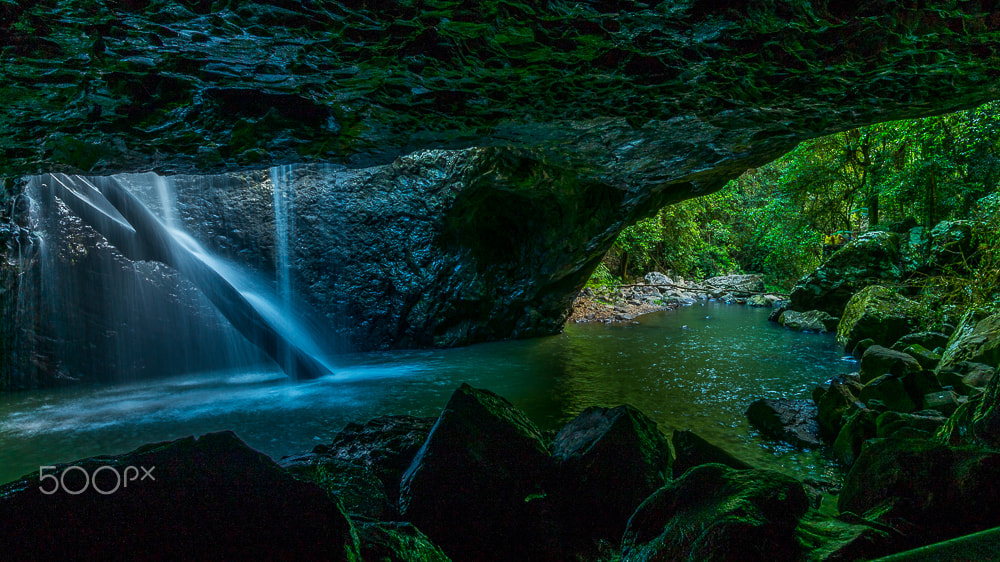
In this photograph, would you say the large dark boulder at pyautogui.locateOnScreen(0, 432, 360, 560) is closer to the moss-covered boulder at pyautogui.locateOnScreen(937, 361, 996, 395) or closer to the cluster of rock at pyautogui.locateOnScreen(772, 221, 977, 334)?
the moss-covered boulder at pyautogui.locateOnScreen(937, 361, 996, 395)

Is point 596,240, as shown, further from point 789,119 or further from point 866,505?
point 866,505

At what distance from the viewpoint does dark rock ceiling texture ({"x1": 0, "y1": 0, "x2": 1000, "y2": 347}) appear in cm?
219

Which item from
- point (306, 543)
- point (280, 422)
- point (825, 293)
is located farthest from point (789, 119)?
point (825, 293)

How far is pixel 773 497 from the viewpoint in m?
1.91

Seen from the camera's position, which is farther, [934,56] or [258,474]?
[934,56]

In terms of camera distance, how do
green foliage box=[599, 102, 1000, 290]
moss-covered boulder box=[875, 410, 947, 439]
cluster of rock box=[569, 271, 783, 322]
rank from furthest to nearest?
cluster of rock box=[569, 271, 783, 322] < green foliage box=[599, 102, 1000, 290] < moss-covered boulder box=[875, 410, 947, 439]

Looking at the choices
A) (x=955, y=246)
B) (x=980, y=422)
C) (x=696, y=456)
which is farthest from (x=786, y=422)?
(x=955, y=246)

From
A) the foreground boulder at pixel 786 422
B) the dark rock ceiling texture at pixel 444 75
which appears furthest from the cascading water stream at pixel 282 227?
the foreground boulder at pixel 786 422

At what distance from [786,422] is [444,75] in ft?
12.9

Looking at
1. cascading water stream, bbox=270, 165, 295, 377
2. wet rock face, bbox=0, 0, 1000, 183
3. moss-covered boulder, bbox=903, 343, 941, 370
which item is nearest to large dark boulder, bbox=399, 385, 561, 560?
wet rock face, bbox=0, 0, 1000, 183

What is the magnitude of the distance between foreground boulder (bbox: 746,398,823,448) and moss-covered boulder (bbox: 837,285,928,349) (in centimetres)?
460

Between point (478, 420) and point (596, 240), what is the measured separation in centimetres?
700

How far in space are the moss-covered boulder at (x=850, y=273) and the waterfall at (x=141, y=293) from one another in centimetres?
1128

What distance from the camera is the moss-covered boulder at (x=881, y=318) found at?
7809mm
